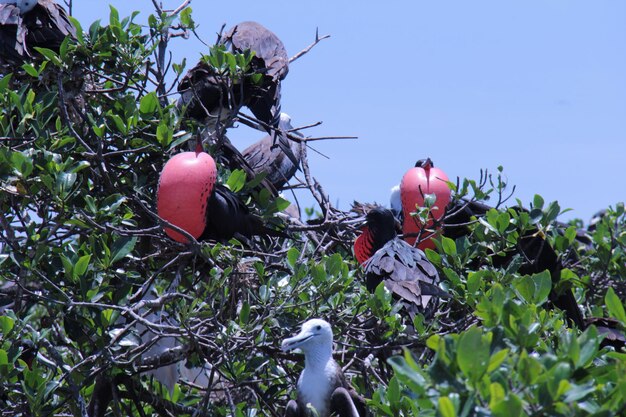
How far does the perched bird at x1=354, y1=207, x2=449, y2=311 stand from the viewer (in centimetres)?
412

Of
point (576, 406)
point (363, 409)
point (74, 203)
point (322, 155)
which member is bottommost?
point (576, 406)

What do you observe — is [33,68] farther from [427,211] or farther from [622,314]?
[622,314]

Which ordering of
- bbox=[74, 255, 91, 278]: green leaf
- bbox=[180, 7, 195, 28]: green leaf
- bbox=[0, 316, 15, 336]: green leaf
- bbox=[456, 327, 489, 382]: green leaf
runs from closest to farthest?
bbox=[456, 327, 489, 382]: green leaf, bbox=[0, 316, 15, 336]: green leaf, bbox=[74, 255, 91, 278]: green leaf, bbox=[180, 7, 195, 28]: green leaf

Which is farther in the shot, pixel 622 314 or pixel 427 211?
pixel 427 211

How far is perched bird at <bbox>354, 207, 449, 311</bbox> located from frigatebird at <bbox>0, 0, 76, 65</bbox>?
1.58 m

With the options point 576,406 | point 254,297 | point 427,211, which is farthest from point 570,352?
point 427,211

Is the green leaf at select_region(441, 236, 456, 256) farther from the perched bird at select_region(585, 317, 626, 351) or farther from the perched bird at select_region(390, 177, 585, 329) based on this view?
the perched bird at select_region(585, 317, 626, 351)

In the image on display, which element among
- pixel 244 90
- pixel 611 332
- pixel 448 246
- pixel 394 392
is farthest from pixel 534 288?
pixel 244 90

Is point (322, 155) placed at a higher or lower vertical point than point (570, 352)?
higher

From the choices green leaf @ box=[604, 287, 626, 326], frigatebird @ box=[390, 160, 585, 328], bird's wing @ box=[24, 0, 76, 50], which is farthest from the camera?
bird's wing @ box=[24, 0, 76, 50]

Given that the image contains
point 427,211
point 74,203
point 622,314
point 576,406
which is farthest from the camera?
point 427,211

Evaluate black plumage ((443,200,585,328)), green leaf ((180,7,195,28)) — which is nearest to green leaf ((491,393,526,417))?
black plumage ((443,200,585,328))

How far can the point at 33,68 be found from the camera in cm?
420

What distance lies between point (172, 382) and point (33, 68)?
4.59 feet
